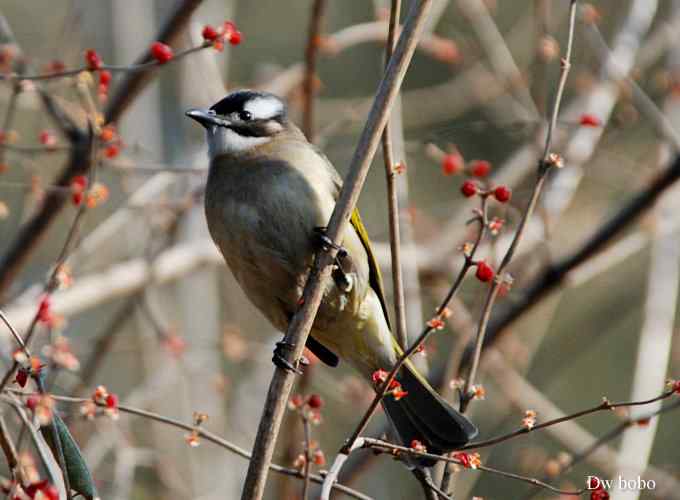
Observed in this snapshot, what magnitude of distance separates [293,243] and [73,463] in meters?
1.43

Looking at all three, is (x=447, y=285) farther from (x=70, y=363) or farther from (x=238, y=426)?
(x=70, y=363)

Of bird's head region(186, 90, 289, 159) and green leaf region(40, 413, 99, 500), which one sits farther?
bird's head region(186, 90, 289, 159)

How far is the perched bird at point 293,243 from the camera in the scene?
3754 millimetres

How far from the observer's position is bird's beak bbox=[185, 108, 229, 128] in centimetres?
405

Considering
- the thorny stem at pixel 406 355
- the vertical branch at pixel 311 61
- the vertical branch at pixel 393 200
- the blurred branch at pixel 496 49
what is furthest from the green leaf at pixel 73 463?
the blurred branch at pixel 496 49

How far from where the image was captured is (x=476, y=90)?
6.38m

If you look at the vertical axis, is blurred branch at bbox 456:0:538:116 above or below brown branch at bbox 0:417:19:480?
above

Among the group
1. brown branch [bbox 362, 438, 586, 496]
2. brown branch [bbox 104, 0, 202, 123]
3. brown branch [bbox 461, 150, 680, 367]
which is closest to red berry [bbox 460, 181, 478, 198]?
brown branch [bbox 362, 438, 586, 496]

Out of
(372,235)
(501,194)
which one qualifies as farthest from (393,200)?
(372,235)

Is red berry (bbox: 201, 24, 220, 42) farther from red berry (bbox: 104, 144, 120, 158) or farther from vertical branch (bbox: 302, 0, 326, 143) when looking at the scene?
vertical branch (bbox: 302, 0, 326, 143)

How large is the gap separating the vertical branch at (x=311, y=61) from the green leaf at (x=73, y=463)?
2.47 metres

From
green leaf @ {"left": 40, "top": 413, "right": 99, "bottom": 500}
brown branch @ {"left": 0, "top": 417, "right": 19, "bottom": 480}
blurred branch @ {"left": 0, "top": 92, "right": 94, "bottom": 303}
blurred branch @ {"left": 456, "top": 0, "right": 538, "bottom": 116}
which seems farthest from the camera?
blurred branch @ {"left": 456, "top": 0, "right": 538, "bottom": 116}

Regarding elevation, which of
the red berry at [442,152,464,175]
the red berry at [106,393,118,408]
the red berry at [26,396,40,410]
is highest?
the red berry at [442,152,464,175]

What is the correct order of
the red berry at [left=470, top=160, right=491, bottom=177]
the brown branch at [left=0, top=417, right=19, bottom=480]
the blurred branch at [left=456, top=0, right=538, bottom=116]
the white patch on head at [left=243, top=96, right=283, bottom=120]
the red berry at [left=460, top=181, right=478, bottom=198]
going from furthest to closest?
the blurred branch at [left=456, top=0, right=538, bottom=116]
the white patch on head at [left=243, top=96, right=283, bottom=120]
the red berry at [left=470, top=160, right=491, bottom=177]
the red berry at [left=460, top=181, right=478, bottom=198]
the brown branch at [left=0, top=417, right=19, bottom=480]
